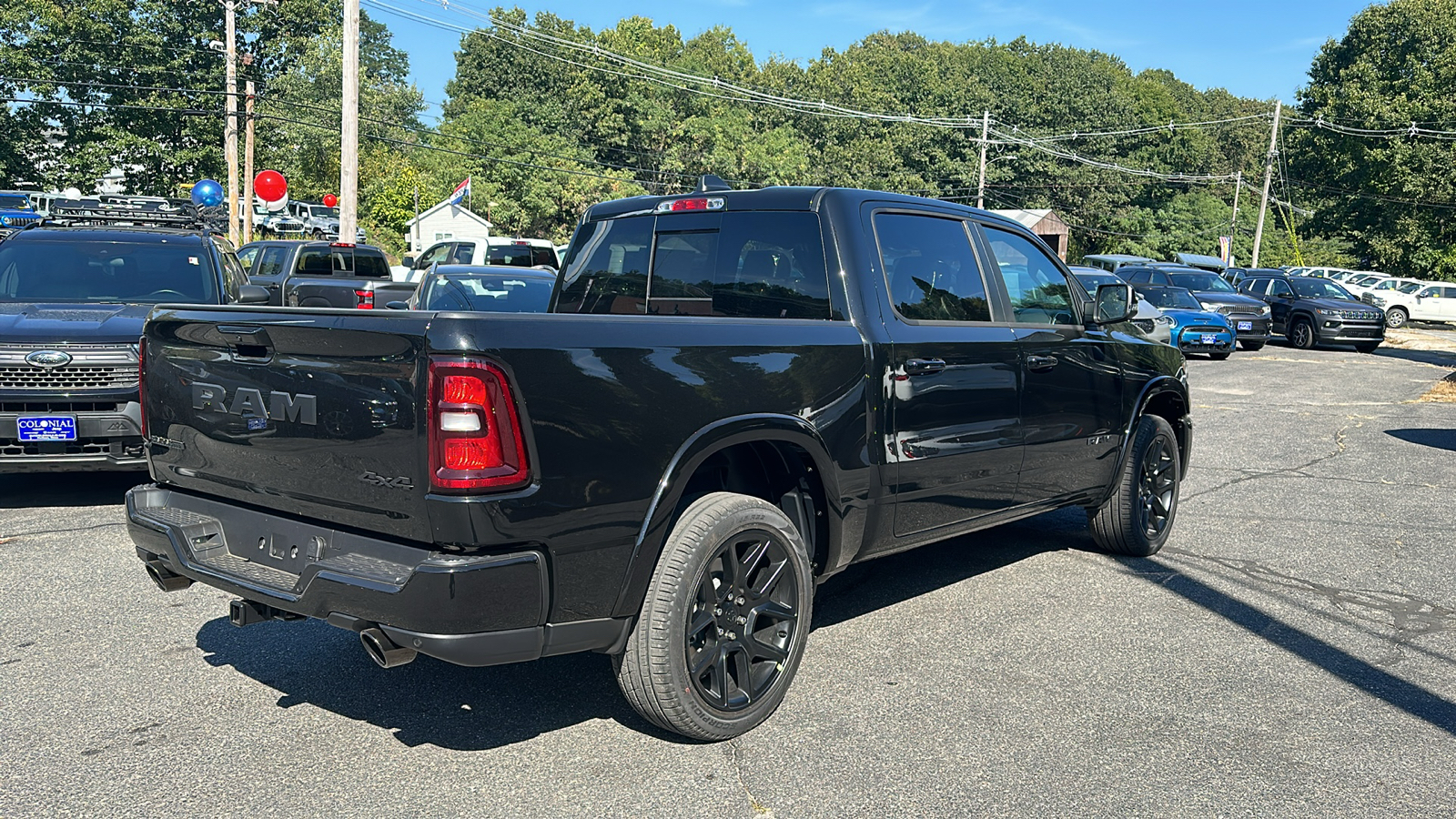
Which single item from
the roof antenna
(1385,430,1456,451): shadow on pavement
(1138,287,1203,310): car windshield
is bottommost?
(1385,430,1456,451): shadow on pavement

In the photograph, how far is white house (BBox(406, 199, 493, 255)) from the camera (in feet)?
186

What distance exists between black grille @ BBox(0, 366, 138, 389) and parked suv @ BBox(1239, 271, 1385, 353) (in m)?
24.9

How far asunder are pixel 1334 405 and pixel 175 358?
1482 centimetres

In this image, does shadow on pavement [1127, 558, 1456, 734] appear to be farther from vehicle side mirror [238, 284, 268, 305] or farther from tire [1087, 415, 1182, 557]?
vehicle side mirror [238, 284, 268, 305]

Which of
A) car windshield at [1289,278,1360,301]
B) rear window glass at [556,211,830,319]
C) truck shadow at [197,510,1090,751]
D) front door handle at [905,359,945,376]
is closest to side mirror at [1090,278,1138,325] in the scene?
front door handle at [905,359,945,376]

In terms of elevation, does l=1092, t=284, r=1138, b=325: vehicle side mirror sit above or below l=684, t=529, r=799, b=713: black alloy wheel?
above

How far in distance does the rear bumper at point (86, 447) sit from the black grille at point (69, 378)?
133 millimetres

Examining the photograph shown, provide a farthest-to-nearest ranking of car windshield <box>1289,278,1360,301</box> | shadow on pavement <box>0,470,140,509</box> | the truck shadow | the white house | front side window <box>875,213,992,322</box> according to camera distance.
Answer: the white house
car windshield <box>1289,278,1360,301</box>
shadow on pavement <box>0,470,140,509</box>
front side window <box>875,213,992,322</box>
the truck shadow

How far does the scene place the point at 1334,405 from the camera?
15.0 metres

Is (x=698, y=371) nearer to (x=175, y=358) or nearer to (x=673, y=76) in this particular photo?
(x=175, y=358)

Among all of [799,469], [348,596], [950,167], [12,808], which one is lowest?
[12,808]

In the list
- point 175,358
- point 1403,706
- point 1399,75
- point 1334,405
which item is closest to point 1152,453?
point 1403,706

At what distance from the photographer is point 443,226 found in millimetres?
57719

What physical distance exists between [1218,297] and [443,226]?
42.2m
